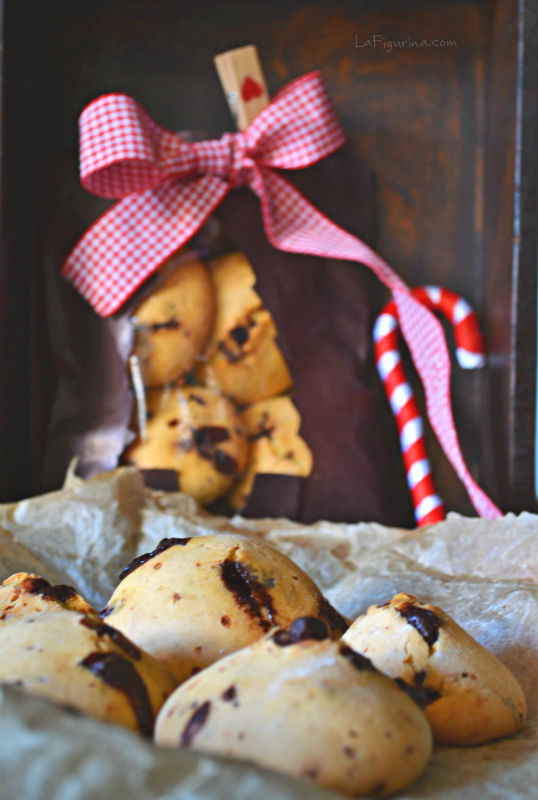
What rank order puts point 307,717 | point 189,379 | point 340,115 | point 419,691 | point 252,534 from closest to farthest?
point 307,717
point 419,691
point 252,534
point 189,379
point 340,115

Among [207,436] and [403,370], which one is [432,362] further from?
[207,436]

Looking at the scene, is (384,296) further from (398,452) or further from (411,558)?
(411,558)

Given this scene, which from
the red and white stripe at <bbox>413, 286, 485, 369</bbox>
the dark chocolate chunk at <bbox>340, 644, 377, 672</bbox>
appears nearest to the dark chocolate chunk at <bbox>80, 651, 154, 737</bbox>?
the dark chocolate chunk at <bbox>340, 644, 377, 672</bbox>

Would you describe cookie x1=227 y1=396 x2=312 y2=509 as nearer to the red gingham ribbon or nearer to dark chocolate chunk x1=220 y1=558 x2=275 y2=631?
the red gingham ribbon

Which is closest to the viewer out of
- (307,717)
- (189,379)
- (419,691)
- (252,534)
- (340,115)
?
(307,717)

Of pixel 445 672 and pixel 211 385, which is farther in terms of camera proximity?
pixel 211 385

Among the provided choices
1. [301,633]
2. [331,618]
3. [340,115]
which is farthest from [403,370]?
[301,633]
